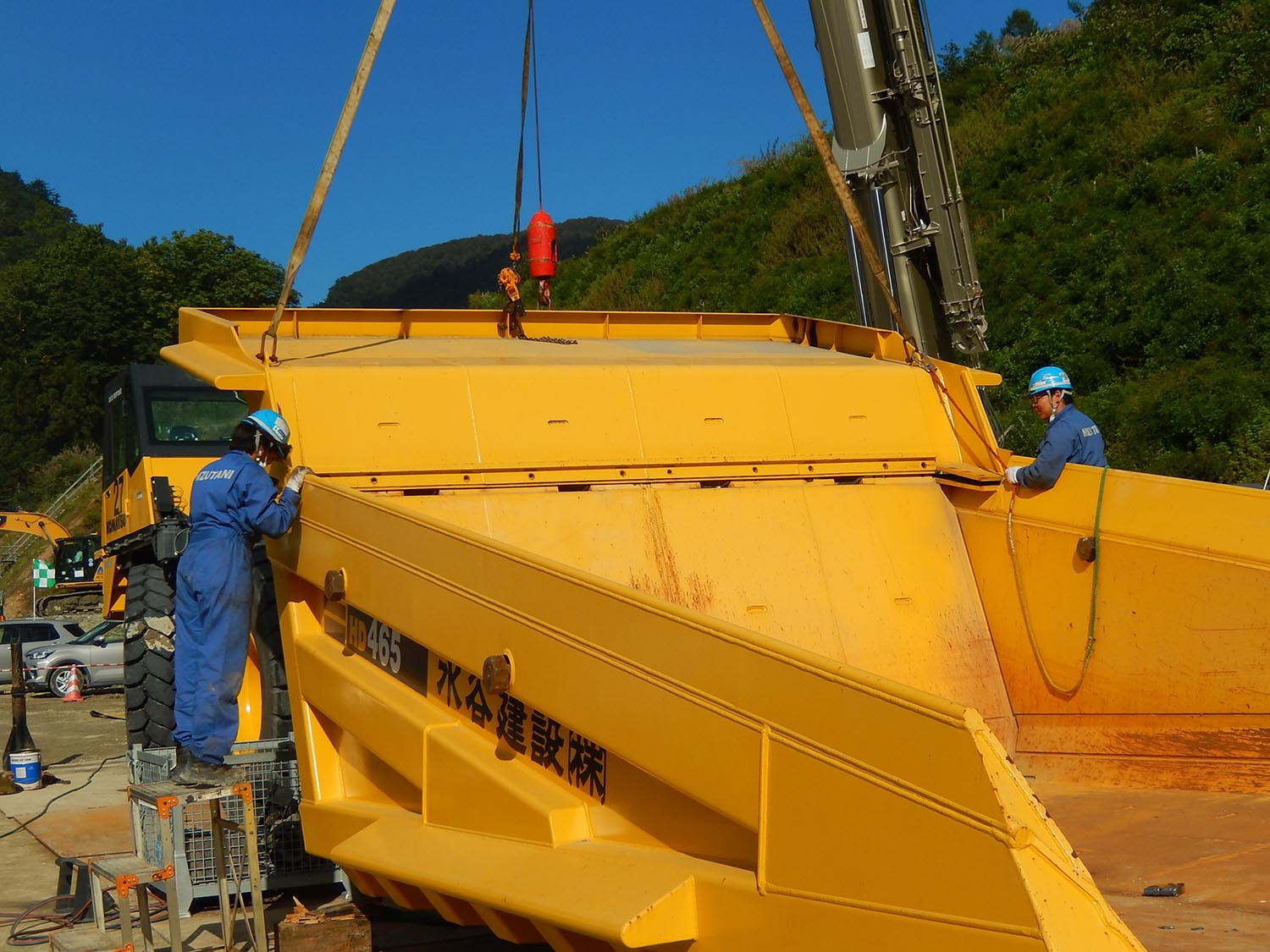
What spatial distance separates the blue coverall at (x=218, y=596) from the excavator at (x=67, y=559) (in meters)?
7.42

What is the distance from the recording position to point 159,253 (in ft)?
190

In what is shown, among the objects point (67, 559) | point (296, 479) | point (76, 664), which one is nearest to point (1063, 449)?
point (296, 479)

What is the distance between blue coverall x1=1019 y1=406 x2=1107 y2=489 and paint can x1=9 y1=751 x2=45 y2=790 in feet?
25.1

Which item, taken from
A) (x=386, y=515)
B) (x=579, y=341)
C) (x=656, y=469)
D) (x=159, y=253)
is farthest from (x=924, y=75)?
(x=159, y=253)

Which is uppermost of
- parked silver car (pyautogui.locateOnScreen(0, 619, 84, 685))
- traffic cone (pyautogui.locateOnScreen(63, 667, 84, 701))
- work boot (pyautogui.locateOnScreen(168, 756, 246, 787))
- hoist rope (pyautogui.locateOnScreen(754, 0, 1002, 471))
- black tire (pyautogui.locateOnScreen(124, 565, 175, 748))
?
hoist rope (pyautogui.locateOnScreen(754, 0, 1002, 471))

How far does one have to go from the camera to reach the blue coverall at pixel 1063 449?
16.2 feet

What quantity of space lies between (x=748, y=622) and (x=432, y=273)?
7886 cm

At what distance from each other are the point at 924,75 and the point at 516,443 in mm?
3515

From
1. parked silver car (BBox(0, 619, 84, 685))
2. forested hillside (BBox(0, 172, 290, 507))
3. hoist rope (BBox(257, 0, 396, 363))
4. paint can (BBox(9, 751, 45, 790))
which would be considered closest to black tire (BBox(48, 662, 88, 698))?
parked silver car (BBox(0, 619, 84, 685))

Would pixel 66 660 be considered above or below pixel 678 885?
below

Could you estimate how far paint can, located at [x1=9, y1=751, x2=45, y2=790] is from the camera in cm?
942

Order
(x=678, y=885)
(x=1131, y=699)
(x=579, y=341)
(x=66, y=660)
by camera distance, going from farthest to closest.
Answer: (x=66, y=660), (x=579, y=341), (x=1131, y=699), (x=678, y=885)

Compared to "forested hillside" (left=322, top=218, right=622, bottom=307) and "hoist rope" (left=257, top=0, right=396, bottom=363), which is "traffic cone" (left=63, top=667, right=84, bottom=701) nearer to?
"hoist rope" (left=257, top=0, right=396, bottom=363)

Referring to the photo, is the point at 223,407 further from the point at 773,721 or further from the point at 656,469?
the point at 773,721
